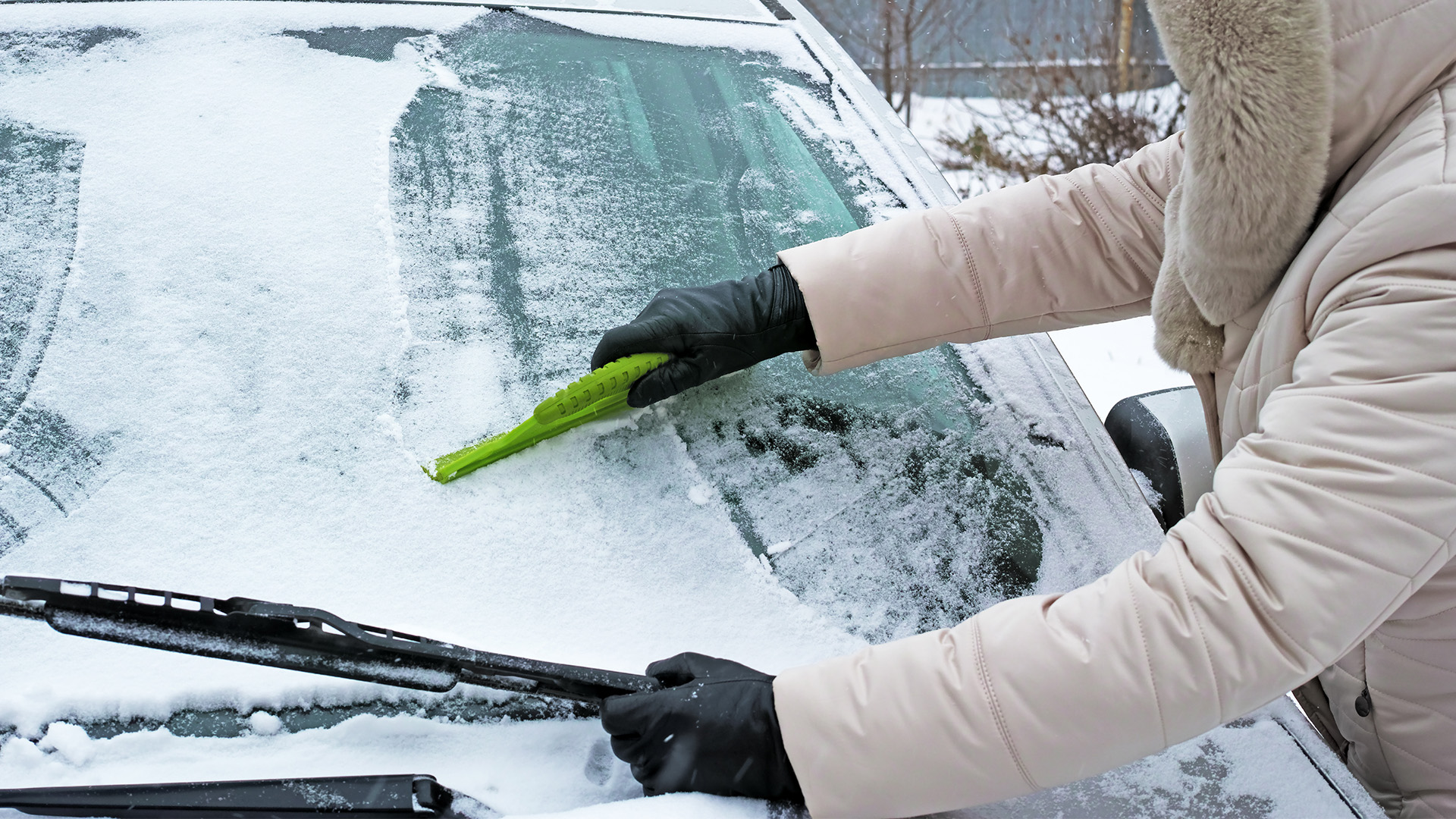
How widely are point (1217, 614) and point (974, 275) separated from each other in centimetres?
68

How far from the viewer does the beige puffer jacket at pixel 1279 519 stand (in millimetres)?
A: 863

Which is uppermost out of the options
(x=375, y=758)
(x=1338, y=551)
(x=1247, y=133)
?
(x=1247, y=133)

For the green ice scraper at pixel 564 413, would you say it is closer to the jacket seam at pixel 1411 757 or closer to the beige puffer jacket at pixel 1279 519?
the beige puffer jacket at pixel 1279 519

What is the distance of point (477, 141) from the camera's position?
165 centimetres

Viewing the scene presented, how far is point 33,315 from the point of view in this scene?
1.26 metres

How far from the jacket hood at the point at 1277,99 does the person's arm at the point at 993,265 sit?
355mm

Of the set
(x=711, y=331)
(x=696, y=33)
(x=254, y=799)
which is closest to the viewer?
(x=254, y=799)

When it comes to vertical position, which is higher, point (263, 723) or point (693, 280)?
point (693, 280)

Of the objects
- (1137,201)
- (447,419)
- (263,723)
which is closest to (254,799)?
(263,723)

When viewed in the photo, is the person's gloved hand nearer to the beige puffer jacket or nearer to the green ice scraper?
the beige puffer jacket

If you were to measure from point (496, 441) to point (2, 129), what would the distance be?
0.97 m

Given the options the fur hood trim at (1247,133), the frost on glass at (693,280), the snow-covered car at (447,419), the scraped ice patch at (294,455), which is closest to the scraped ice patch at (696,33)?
the frost on glass at (693,280)

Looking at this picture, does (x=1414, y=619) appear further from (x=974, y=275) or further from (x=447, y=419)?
(x=447, y=419)

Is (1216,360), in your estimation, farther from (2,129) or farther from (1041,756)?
(2,129)
